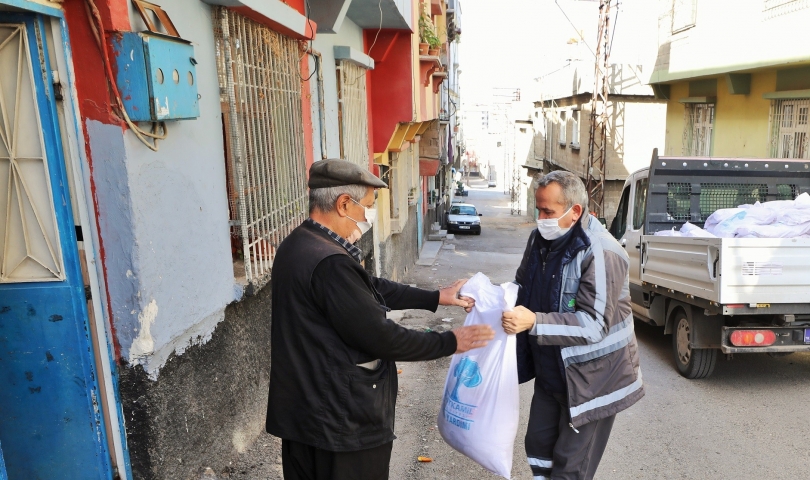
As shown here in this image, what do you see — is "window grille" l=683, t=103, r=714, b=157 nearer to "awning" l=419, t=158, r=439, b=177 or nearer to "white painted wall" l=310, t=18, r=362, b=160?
"awning" l=419, t=158, r=439, b=177

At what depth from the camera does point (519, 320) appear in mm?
2723

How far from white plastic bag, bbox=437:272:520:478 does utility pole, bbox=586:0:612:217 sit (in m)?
17.4

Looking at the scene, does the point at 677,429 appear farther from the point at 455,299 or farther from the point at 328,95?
the point at 328,95

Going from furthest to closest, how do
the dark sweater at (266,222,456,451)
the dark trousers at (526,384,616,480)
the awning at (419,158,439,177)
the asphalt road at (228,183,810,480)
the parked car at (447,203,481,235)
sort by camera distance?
the parked car at (447,203,481,235) < the awning at (419,158,439,177) < the asphalt road at (228,183,810,480) < the dark trousers at (526,384,616,480) < the dark sweater at (266,222,456,451)

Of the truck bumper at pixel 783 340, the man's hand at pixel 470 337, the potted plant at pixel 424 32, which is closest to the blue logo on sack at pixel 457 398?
the man's hand at pixel 470 337

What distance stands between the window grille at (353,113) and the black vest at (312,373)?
451 cm

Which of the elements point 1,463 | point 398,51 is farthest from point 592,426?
point 398,51

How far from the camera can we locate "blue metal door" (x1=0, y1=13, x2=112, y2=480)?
2.23 metres

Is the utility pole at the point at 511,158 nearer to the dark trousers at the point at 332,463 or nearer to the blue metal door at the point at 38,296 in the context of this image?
the dark trousers at the point at 332,463

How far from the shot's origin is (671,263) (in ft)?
19.5

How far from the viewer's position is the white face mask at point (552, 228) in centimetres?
292

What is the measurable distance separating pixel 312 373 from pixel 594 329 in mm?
1300

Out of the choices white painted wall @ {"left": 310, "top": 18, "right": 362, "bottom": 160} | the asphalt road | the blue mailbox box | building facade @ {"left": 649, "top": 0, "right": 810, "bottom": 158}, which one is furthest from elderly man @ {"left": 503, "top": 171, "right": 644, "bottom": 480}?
building facade @ {"left": 649, "top": 0, "right": 810, "bottom": 158}

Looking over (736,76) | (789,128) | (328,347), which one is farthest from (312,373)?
(736,76)
